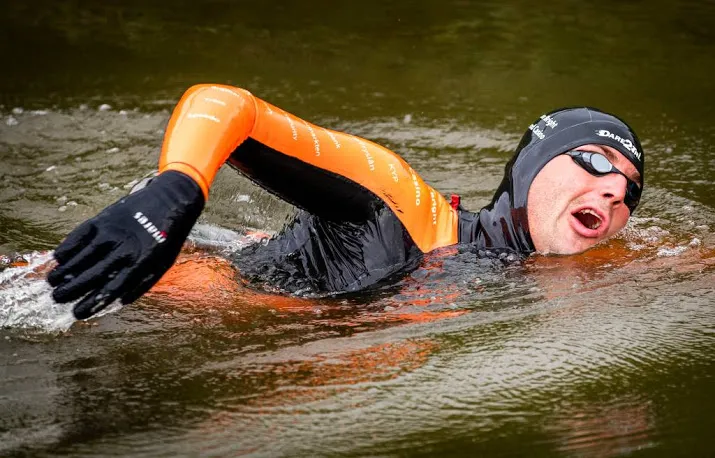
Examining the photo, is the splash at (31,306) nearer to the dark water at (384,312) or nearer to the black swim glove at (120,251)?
the dark water at (384,312)

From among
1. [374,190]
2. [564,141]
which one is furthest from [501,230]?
[374,190]

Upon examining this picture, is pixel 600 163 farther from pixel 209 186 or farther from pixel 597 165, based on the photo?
pixel 209 186

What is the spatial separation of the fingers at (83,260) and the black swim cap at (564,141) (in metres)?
1.51

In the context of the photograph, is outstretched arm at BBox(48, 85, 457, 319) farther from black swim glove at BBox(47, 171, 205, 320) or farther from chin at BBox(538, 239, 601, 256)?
chin at BBox(538, 239, 601, 256)

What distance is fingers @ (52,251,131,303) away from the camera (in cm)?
243

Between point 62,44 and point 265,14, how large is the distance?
4.76 ft

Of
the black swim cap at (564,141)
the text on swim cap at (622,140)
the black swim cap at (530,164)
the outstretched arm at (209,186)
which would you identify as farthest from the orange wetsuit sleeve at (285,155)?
the text on swim cap at (622,140)

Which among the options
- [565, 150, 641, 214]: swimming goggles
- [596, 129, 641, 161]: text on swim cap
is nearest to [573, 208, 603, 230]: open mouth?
[565, 150, 641, 214]: swimming goggles

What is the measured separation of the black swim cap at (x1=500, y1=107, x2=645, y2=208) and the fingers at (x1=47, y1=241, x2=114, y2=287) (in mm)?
1507

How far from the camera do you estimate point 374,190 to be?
3162 mm

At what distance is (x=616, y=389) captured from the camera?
251 centimetres

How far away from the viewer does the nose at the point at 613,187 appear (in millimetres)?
3270

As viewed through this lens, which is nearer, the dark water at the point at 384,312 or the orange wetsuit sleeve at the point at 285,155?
the dark water at the point at 384,312

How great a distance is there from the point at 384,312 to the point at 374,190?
1.37 feet
